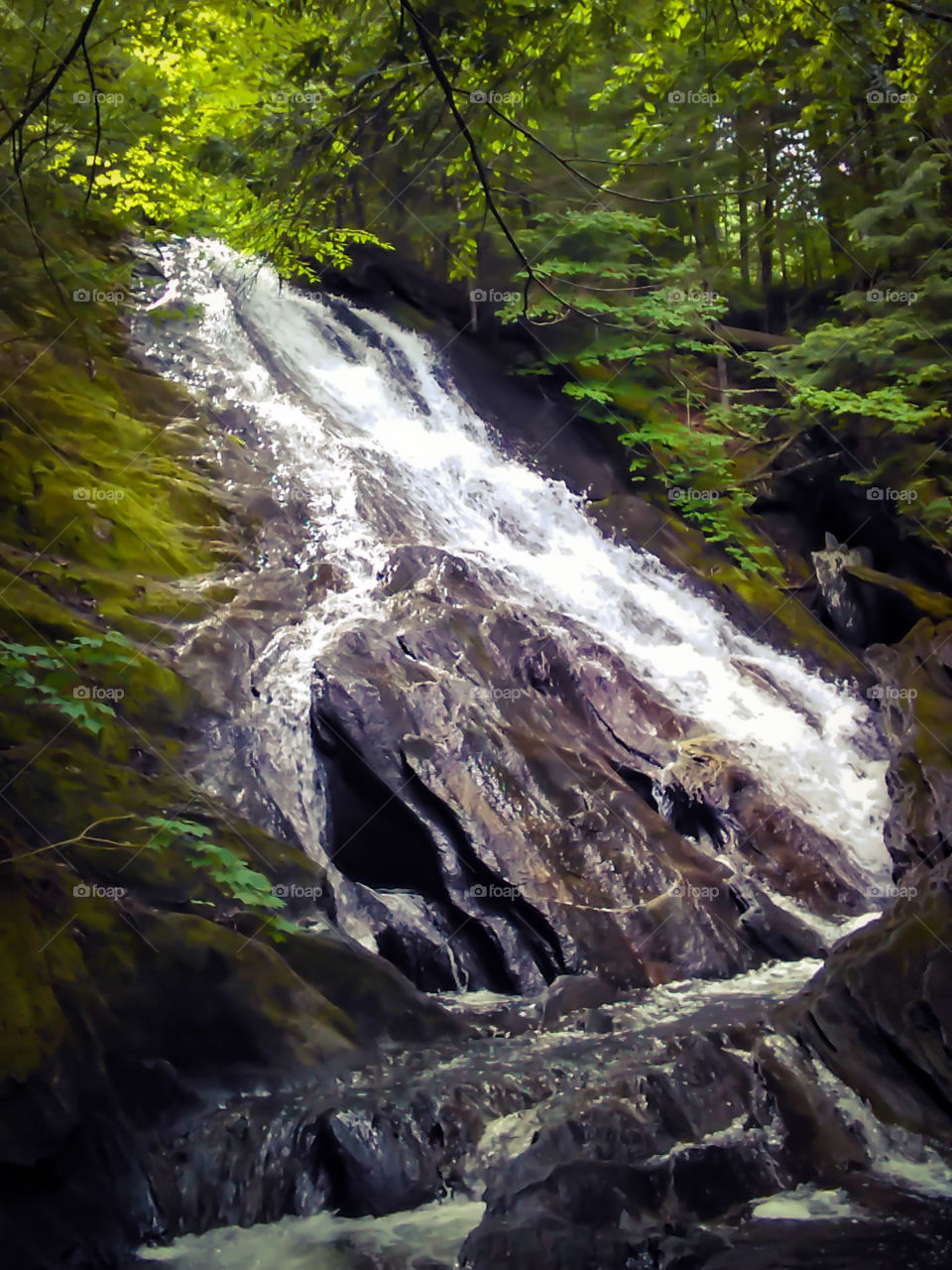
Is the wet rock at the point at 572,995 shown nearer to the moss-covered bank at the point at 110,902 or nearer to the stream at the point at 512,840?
the stream at the point at 512,840

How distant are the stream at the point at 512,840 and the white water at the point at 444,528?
1.9 inches

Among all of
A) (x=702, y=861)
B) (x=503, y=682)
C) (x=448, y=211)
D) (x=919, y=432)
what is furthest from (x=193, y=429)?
(x=919, y=432)

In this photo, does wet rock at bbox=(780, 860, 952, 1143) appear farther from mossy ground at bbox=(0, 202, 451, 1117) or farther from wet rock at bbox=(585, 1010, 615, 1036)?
mossy ground at bbox=(0, 202, 451, 1117)

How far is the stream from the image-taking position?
410cm

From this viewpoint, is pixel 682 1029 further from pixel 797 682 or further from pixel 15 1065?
pixel 797 682

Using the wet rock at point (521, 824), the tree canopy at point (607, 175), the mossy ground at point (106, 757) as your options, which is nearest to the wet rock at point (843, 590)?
the tree canopy at point (607, 175)

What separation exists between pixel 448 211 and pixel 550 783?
391 inches

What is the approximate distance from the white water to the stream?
0.16ft

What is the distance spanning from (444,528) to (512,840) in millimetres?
4645

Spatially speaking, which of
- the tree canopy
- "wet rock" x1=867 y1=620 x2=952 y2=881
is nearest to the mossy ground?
the tree canopy

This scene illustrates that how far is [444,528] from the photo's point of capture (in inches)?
422

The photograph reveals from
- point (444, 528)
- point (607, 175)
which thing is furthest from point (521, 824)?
point (607, 175)

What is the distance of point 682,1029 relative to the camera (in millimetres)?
5656

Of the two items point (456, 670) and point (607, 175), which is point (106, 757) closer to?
point (456, 670)
